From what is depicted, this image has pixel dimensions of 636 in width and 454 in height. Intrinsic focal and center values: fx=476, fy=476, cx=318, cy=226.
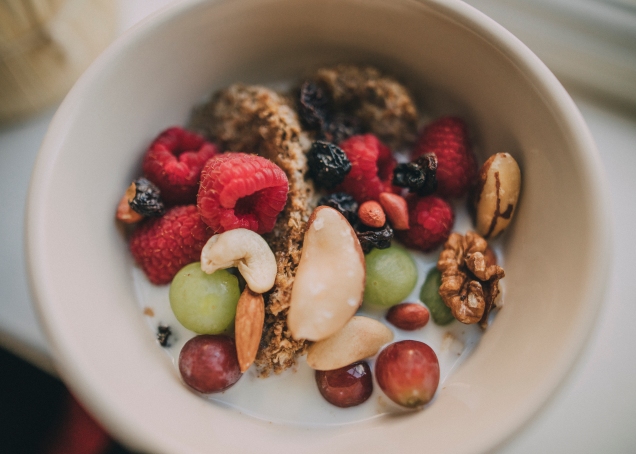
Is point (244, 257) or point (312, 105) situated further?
point (312, 105)

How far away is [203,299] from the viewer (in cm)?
57

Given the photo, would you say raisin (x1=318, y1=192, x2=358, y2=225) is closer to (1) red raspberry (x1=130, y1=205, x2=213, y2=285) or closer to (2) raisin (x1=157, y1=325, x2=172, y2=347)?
(1) red raspberry (x1=130, y1=205, x2=213, y2=285)

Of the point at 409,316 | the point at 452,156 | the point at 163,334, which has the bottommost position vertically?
the point at 163,334

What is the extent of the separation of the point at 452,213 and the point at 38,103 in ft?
2.02

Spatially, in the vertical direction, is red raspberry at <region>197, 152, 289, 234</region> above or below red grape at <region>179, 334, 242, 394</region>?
above

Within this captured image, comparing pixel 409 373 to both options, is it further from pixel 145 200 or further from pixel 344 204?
pixel 145 200

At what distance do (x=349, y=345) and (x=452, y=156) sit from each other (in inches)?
11.4

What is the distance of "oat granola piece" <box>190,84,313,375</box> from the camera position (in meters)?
0.58

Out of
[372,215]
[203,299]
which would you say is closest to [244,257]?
[203,299]

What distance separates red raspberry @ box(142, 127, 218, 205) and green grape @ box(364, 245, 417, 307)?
255 millimetres

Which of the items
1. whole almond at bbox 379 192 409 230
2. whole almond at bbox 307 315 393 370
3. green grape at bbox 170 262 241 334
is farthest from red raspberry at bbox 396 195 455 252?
green grape at bbox 170 262 241 334

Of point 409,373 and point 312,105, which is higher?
point 312,105

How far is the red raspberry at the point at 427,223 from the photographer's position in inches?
25.0

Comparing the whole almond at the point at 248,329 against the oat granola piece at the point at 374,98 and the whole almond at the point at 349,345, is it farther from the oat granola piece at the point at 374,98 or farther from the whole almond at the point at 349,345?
the oat granola piece at the point at 374,98
